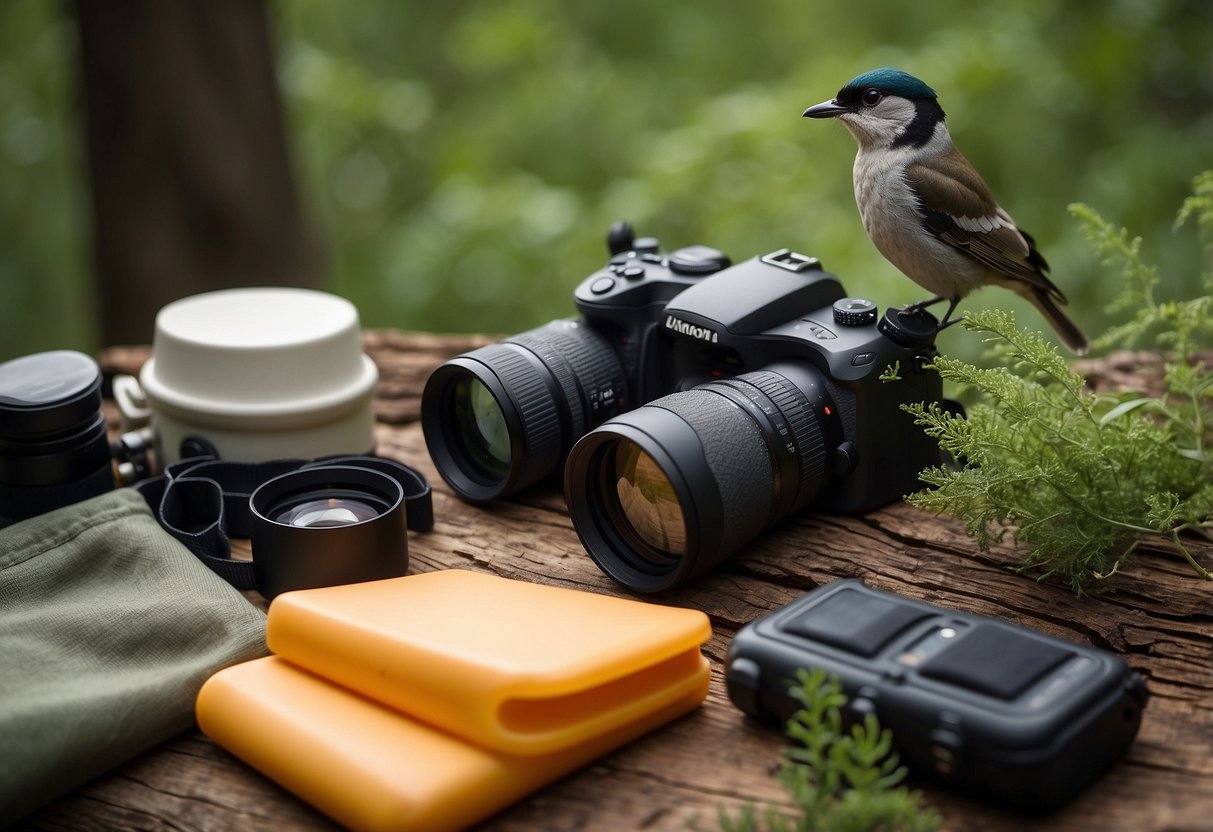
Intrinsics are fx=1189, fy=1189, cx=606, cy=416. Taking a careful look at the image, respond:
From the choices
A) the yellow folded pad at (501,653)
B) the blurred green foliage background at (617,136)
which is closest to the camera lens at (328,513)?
the yellow folded pad at (501,653)

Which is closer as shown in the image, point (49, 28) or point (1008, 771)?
point (1008, 771)

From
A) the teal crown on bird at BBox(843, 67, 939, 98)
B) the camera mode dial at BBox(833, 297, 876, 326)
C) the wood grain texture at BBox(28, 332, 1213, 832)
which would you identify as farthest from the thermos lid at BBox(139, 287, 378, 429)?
the teal crown on bird at BBox(843, 67, 939, 98)

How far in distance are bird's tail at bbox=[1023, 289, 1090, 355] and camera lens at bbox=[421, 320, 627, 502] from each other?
841 millimetres

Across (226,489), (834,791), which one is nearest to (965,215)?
(834,791)

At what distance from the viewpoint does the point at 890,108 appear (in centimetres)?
215

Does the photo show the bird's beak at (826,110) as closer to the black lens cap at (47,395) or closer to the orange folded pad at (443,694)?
the orange folded pad at (443,694)

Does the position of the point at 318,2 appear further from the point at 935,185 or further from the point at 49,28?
the point at 935,185

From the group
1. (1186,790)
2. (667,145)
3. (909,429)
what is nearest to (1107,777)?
(1186,790)

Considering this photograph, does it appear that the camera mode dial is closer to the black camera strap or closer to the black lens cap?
the black camera strap

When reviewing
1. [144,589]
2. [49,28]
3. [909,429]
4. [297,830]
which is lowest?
[297,830]

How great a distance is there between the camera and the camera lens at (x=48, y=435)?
7.07ft

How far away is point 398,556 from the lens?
2.08m

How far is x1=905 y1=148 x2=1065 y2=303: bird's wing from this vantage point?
2.14 m

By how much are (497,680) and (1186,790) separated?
89 cm
